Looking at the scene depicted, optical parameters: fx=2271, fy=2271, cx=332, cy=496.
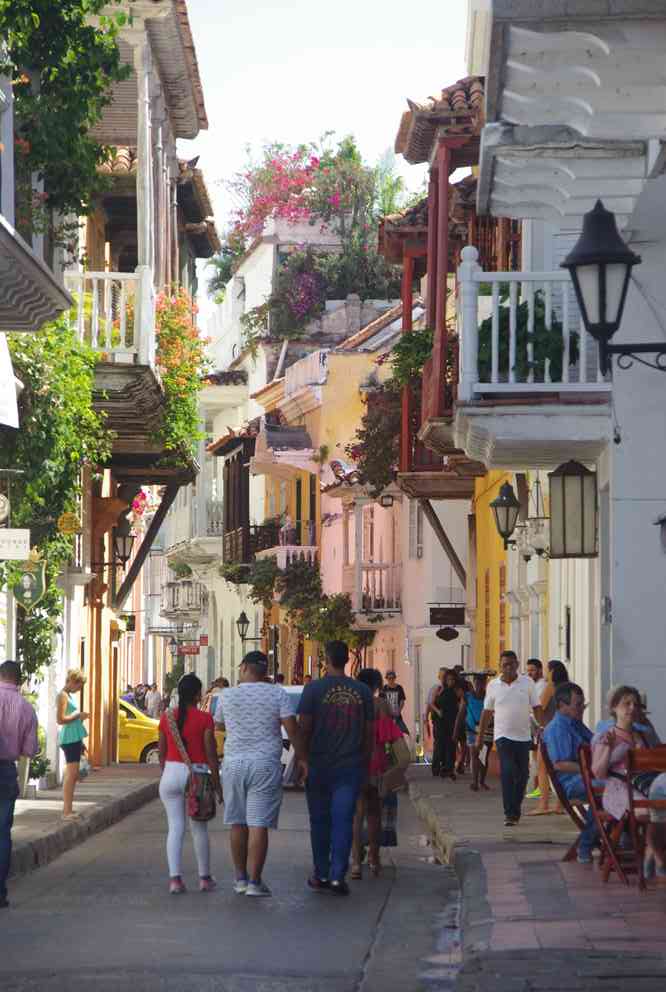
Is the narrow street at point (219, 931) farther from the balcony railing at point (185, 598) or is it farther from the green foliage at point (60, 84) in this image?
the balcony railing at point (185, 598)

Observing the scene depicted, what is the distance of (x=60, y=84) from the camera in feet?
63.0

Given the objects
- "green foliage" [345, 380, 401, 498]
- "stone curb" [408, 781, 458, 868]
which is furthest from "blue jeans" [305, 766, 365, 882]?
"green foliage" [345, 380, 401, 498]

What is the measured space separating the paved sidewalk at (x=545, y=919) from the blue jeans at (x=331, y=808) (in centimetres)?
93

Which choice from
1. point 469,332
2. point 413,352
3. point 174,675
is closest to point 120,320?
point 413,352

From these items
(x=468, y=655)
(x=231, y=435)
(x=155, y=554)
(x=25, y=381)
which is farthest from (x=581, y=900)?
(x=155, y=554)

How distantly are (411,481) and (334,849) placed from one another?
60.3 feet

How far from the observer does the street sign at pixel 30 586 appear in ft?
84.6

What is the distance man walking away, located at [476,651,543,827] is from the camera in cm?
2158

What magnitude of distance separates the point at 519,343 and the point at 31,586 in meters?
8.30

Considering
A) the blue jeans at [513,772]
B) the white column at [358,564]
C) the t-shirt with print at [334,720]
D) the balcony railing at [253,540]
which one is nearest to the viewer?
the t-shirt with print at [334,720]

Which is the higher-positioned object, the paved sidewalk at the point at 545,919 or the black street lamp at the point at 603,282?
the black street lamp at the point at 603,282

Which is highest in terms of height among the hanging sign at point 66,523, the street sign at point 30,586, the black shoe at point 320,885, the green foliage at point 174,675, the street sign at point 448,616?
the hanging sign at point 66,523

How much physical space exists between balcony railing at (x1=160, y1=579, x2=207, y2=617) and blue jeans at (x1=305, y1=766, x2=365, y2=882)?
6266cm

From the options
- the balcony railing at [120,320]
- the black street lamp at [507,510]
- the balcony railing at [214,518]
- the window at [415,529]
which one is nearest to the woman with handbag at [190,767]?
the balcony railing at [120,320]
